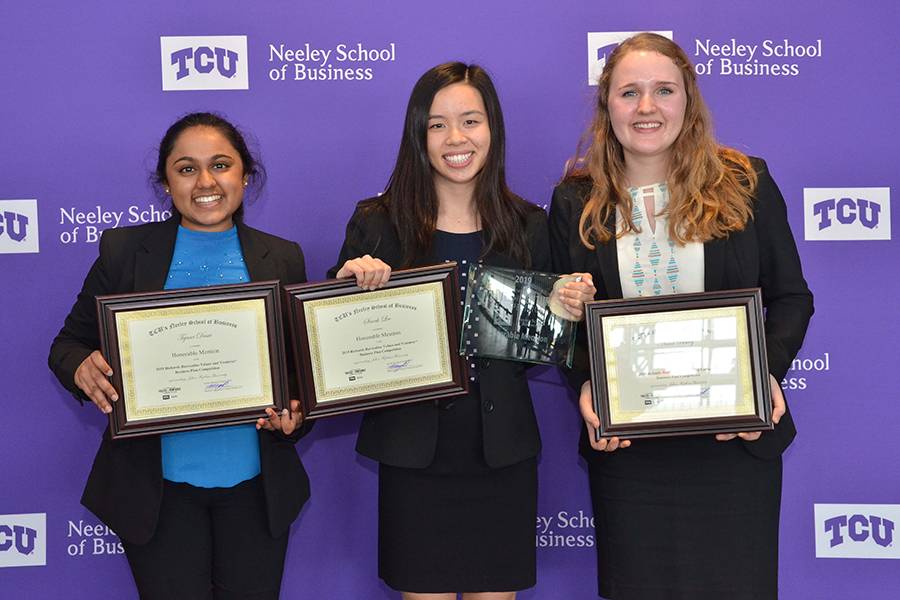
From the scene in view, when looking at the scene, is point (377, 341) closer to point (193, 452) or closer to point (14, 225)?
point (193, 452)

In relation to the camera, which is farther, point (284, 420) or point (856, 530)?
point (856, 530)

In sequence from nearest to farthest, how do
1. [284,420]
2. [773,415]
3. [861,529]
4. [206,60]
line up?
[773,415], [284,420], [206,60], [861,529]

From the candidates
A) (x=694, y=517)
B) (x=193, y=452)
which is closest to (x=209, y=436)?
(x=193, y=452)

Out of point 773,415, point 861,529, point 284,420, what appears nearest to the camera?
point 773,415

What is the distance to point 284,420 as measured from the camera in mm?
2207

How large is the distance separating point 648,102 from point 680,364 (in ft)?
2.30

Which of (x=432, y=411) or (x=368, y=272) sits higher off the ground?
(x=368, y=272)

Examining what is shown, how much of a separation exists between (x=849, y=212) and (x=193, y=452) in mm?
2395

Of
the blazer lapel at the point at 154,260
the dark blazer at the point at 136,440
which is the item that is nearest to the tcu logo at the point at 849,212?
the dark blazer at the point at 136,440

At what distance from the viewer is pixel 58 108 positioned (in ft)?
9.85

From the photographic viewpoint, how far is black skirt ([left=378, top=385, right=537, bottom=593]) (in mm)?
2369

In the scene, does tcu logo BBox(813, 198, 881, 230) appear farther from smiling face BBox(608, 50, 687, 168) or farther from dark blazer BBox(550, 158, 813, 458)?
smiling face BBox(608, 50, 687, 168)

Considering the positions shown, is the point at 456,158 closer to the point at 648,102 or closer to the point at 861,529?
the point at 648,102

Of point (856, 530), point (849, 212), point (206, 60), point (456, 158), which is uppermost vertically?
point (206, 60)
